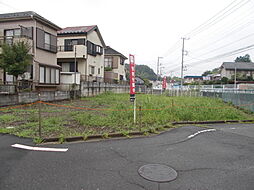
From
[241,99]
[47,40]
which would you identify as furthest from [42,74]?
[241,99]

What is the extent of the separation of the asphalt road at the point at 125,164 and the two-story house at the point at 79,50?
50.7 ft

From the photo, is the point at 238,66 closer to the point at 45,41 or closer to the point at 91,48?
the point at 91,48

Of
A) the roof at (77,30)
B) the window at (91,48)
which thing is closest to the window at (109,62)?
the window at (91,48)

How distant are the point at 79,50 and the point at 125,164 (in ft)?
61.5

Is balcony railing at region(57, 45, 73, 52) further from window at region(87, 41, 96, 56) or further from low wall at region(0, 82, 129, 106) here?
low wall at region(0, 82, 129, 106)

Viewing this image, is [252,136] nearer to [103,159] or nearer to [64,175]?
[103,159]

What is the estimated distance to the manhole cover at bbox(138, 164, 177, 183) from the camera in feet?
9.55

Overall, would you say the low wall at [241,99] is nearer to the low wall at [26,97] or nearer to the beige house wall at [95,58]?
the low wall at [26,97]

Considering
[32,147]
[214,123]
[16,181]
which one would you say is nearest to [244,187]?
[16,181]

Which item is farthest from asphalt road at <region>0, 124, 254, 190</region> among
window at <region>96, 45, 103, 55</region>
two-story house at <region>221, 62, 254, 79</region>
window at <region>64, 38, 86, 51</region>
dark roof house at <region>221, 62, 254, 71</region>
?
dark roof house at <region>221, 62, 254, 71</region>

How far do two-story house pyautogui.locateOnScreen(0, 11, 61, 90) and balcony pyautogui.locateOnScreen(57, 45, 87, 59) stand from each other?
403 centimetres

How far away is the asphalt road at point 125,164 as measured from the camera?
271cm

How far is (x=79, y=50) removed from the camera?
783 inches

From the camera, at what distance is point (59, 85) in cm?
1666
